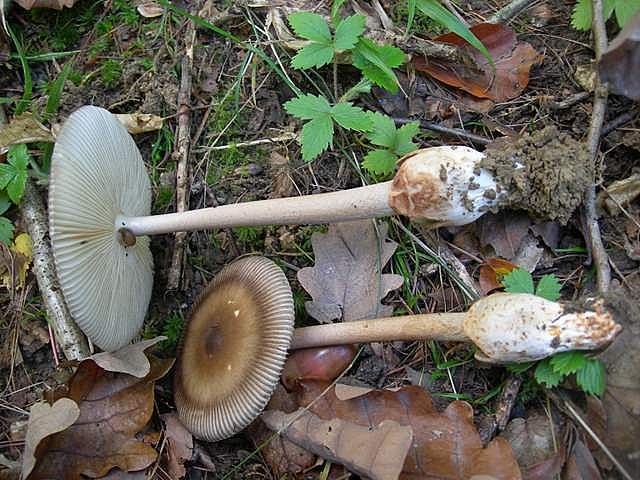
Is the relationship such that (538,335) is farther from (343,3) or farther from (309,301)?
(343,3)

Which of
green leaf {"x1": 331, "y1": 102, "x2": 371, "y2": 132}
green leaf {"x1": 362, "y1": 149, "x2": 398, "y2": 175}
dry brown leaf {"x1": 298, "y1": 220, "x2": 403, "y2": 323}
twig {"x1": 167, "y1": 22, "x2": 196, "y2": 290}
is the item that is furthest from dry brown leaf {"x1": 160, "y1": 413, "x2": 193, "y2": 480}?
green leaf {"x1": 331, "y1": 102, "x2": 371, "y2": 132}

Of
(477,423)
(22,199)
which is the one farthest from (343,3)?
(477,423)

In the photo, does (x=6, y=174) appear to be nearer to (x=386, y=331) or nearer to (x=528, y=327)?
(x=386, y=331)

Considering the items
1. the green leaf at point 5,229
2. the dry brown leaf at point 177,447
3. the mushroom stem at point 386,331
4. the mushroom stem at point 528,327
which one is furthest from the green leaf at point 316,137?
the green leaf at point 5,229

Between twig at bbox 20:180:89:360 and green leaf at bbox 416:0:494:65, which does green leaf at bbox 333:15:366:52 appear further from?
twig at bbox 20:180:89:360

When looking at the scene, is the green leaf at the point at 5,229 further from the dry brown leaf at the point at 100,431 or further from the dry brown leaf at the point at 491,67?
the dry brown leaf at the point at 491,67

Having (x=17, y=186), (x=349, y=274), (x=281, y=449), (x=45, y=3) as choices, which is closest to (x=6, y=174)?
(x=17, y=186)
